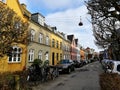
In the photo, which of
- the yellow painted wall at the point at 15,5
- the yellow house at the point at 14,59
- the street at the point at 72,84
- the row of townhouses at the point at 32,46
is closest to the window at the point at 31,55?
the row of townhouses at the point at 32,46

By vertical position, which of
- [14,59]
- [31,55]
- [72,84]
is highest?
[31,55]

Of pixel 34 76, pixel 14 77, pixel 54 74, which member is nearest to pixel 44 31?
pixel 54 74

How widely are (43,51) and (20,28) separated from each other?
1910cm

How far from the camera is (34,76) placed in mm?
16500

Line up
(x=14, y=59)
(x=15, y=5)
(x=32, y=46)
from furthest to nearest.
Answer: (x=32, y=46)
(x=15, y=5)
(x=14, y=59)

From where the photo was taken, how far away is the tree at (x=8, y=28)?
12.7 m

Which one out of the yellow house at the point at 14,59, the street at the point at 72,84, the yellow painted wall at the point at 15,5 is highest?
the yellow painted wall at the point at 15,5

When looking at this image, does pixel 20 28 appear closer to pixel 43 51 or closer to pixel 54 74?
pixel 54 74

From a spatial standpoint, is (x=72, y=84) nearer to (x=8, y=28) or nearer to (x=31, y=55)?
(x=8, y=28)

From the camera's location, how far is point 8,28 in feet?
43.4

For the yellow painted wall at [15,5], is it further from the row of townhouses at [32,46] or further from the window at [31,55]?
the window at [31,55]

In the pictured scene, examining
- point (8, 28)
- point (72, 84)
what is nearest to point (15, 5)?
point (8, 28)

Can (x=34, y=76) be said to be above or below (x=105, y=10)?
below

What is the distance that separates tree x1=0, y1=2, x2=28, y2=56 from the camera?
41.8 ft
